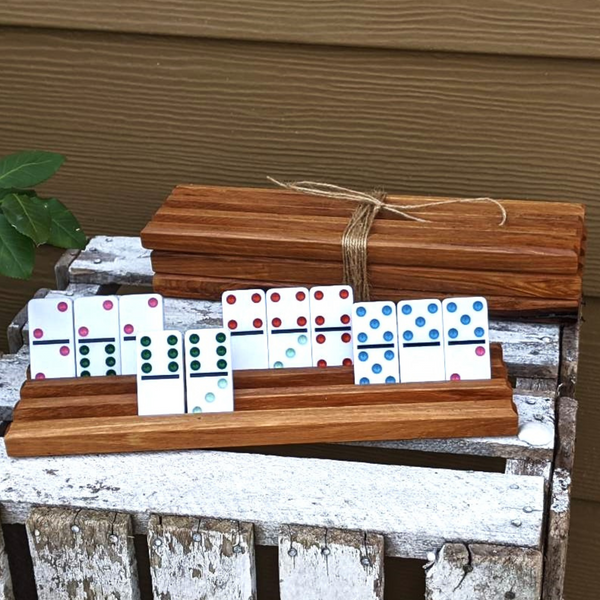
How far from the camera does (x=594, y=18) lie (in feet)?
5.37

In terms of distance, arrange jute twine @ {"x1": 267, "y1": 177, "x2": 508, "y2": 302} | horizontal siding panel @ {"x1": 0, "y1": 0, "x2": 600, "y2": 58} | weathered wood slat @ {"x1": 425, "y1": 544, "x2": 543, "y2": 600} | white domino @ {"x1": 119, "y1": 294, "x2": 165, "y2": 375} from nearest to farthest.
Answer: weathered wood slat @ {"x1": 425, "y1": 544, "x2": 543, "y2": 600}, white domino @ {"x1": 119, "y1": 294, "x2": 165, "y2": 375}, jute twine @ {"x1": 267, "y1": 177, "x2": 508, "y2": 302}, horizontal siding panel @ {"x1": 0, "y1": 0, "x2": 600, "y2": 58}

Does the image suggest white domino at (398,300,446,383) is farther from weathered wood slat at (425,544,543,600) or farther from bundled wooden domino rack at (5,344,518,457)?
weathered wood slat at (425,544,543,600)

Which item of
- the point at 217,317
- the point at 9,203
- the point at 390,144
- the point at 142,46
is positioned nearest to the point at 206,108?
the point at 142,46

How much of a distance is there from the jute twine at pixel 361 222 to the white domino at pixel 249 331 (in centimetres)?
17

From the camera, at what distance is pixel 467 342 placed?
1279 mm

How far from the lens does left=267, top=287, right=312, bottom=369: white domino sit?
1.33 m

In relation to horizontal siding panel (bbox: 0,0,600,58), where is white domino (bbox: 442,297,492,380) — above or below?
below

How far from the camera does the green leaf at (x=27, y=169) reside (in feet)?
4.40

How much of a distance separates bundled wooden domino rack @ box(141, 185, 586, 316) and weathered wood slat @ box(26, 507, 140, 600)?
18.9 inches

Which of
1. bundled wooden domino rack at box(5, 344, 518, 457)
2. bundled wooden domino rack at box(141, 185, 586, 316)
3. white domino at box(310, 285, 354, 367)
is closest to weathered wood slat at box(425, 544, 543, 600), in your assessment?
bundled wooden domino rack at box(5, 344, 518, 457)

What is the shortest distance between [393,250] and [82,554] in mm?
600

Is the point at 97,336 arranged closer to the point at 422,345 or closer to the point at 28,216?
the point at 28,216

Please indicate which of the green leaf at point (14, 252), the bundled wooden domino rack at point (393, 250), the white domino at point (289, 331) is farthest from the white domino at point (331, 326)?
the green leaf at point (14, 252)

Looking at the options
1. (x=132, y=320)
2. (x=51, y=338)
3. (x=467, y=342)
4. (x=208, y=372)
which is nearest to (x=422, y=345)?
(x=467, y=342)
